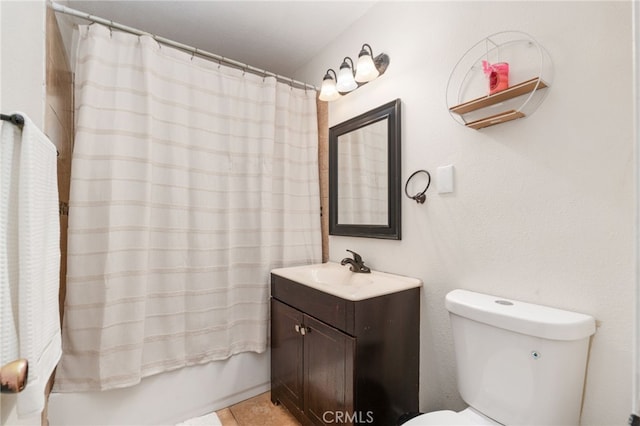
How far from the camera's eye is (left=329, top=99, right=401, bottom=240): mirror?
1.54 metres

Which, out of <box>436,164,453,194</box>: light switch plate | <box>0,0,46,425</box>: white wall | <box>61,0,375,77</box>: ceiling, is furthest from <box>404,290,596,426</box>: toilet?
<box>61,0,375,77</box>: ceiling

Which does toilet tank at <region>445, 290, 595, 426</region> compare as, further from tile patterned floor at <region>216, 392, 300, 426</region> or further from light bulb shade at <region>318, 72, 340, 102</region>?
light bulb shade at <region>318, 72, 340, 102</region>

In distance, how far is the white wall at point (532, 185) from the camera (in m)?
0.85

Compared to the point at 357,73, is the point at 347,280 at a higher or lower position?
lower

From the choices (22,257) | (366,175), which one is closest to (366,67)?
(366,175)

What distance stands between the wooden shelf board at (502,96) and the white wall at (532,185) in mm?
79

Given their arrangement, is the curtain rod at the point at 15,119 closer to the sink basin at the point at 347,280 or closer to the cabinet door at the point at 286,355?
the sink basin at the point at 347,280

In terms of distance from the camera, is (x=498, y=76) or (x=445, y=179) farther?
(x=445, y=179)

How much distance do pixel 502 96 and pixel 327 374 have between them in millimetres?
1357

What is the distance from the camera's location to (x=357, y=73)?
1.58 meters

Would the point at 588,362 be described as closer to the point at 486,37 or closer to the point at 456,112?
the point at 456,112

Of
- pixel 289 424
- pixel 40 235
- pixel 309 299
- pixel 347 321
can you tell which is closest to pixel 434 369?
pixel 347 321

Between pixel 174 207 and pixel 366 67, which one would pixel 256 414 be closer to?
pixel 174 207

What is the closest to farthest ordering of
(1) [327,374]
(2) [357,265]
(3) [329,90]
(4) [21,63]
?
1. (4) [21,63]
2. (1) [327,374]
3. (2) [357,265]
4. (3) [329,90]
